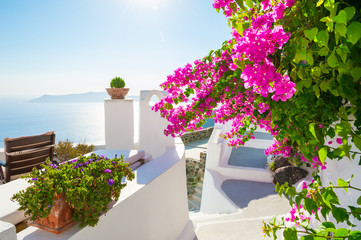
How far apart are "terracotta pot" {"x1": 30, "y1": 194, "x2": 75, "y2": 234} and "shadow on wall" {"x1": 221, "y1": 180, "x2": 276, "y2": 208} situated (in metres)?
5.35

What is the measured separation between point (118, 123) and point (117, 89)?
853 millimetres

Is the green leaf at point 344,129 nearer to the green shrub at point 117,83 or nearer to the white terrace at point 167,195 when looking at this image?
the white terrace at point 167,195

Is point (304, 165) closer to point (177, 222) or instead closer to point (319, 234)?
point (177, 222)

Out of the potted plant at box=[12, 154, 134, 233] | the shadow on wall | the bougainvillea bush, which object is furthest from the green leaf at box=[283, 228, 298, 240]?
the shadow on wall

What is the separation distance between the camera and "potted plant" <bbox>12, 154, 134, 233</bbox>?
151cm

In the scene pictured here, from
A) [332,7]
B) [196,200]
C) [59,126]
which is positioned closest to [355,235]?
[332,7]

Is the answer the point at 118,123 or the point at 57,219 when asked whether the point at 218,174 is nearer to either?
the point at 118,123

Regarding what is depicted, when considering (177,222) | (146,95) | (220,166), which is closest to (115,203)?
(177,222)

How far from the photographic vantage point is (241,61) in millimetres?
1078

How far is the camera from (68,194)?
158 cm

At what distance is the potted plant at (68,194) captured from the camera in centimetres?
151

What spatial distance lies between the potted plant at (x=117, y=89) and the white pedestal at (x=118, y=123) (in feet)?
0.60

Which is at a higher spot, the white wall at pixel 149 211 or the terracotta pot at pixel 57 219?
the terracotta pot at pixel 57 219

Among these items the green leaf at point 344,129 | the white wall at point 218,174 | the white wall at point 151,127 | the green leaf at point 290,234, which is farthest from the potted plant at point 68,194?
the white wall at point 218,174
